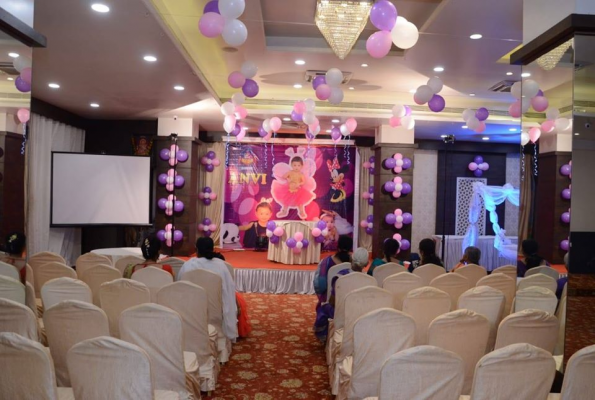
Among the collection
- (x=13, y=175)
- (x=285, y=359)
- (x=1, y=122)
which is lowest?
(x=285, y=359)

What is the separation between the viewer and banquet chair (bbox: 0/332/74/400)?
2.00 m

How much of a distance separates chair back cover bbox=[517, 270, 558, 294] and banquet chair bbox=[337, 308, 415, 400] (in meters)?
0.98

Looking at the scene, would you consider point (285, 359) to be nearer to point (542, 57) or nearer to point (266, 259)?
point (542, 57)

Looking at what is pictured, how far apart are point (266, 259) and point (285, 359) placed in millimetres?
5093

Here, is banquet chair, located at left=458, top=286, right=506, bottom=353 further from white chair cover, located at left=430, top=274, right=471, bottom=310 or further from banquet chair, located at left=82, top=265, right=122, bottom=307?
banquet chair, located at left=82, top=265, right=122, bottom=307

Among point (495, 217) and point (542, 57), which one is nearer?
point (542, 57)

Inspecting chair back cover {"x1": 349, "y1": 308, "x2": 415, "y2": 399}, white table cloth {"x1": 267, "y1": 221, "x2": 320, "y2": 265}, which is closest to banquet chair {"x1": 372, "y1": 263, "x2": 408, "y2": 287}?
chair back cover {"x1": 349, "y1": 308, "x2": 415, "y2": 399}

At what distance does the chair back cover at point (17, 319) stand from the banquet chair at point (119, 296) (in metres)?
0.69

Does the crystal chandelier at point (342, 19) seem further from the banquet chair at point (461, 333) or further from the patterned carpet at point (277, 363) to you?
the patterned carpet at point (277, 363)

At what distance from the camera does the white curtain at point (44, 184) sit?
28.5ft

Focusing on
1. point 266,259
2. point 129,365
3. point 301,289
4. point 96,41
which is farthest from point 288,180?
point 129,365

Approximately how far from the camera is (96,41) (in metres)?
5.32

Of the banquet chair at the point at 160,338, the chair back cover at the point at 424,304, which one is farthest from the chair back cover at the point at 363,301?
the banquet chair at the point at 160,338

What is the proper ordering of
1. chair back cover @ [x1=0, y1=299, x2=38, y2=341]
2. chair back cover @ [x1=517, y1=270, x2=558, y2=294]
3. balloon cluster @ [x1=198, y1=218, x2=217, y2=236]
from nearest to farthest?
chair back cover @ [x1=0, y1=299, x2=38, y2=341] < chair back cover @ [x1=517, y1=270, x2=558, y2=294] < balloon cluster @ [x1=198, y1=218, x2=217, y2=236]
